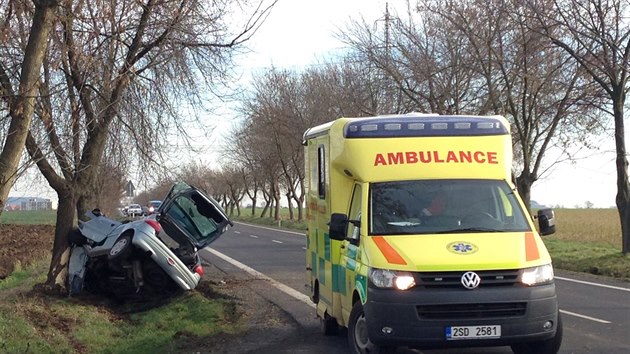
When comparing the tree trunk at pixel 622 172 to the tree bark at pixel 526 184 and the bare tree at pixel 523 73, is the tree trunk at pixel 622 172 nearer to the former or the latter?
the bare tree at pixel 523 73

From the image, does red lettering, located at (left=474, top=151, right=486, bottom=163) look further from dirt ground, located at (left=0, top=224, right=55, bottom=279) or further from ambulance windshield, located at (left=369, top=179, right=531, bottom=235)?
dirt ground, located at (left=0, top=224, right=55, bottom=279)

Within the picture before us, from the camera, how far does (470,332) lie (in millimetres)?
7414

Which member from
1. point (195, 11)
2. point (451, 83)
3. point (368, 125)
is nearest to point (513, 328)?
point (368, 125)

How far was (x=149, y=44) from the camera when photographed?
12.8m

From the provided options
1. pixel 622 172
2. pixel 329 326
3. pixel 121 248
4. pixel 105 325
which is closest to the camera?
pixel 329 326

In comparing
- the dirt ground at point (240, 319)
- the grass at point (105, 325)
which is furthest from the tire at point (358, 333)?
the grass at point (105, 325)

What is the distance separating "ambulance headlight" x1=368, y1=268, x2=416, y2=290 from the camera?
24.5 ft

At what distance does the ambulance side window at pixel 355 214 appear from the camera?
8.48 meters

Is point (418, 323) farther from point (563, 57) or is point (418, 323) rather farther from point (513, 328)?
point (563, 57)

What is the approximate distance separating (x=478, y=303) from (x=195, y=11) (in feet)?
22.8

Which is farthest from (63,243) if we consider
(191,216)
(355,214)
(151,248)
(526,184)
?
(526,184)

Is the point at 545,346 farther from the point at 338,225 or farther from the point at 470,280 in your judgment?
the point at 338,225

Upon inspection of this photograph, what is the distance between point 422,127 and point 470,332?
2.37 m

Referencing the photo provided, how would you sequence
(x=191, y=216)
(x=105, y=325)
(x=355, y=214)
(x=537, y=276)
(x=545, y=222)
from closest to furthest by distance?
1. (x=537, y=276)
2. (x=545, y=222)
3. (x=355, y=214)
4. (x=105, y=325)
5. (x=191, y=216)
